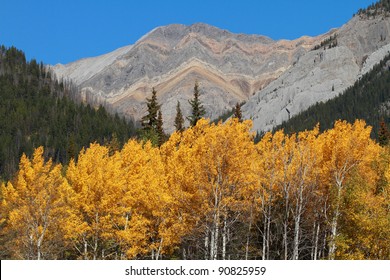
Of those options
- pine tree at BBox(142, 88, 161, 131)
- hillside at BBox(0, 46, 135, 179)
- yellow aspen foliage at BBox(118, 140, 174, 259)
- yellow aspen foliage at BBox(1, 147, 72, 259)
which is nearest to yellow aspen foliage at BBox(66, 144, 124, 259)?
yellow aspen foliage at BBox(118, 140, 174, 259)

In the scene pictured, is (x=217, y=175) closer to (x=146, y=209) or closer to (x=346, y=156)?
(x=146, y=209)

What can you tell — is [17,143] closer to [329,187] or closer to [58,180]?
[58,180]

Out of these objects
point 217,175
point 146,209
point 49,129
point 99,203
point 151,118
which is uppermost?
point 49,129

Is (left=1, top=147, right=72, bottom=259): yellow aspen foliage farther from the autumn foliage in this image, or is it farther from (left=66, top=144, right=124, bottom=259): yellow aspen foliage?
(left=66, top=144, right=124, bottom=259): yellow aspen foliage

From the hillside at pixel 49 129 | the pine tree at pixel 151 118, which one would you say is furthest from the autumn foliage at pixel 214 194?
the hillside at pixel 49 129

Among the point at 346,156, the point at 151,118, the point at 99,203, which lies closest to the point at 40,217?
the point at 99,203

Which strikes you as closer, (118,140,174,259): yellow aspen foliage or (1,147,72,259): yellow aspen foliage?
(118,140,174,259): yellow aspen foliage

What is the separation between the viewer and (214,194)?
2397 cm

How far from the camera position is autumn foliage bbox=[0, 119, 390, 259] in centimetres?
2423

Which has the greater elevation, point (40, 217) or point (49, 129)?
point (49, 129)

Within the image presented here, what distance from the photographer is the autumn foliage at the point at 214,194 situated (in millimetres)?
24234

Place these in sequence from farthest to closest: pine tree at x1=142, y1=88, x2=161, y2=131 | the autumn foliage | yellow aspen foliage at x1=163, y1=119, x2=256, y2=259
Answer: pine tree at x1=142, y1=88, x2=161, y2=131 → the autumn foliage → yellow aspen foliage at x1=163, y1=119, x2=256, y2=259

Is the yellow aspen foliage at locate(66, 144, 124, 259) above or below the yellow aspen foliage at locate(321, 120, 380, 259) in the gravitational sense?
below

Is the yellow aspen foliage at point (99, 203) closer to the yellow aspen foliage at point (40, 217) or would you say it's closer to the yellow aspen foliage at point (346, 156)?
the yellow aspen foliage at point (40, 217)
